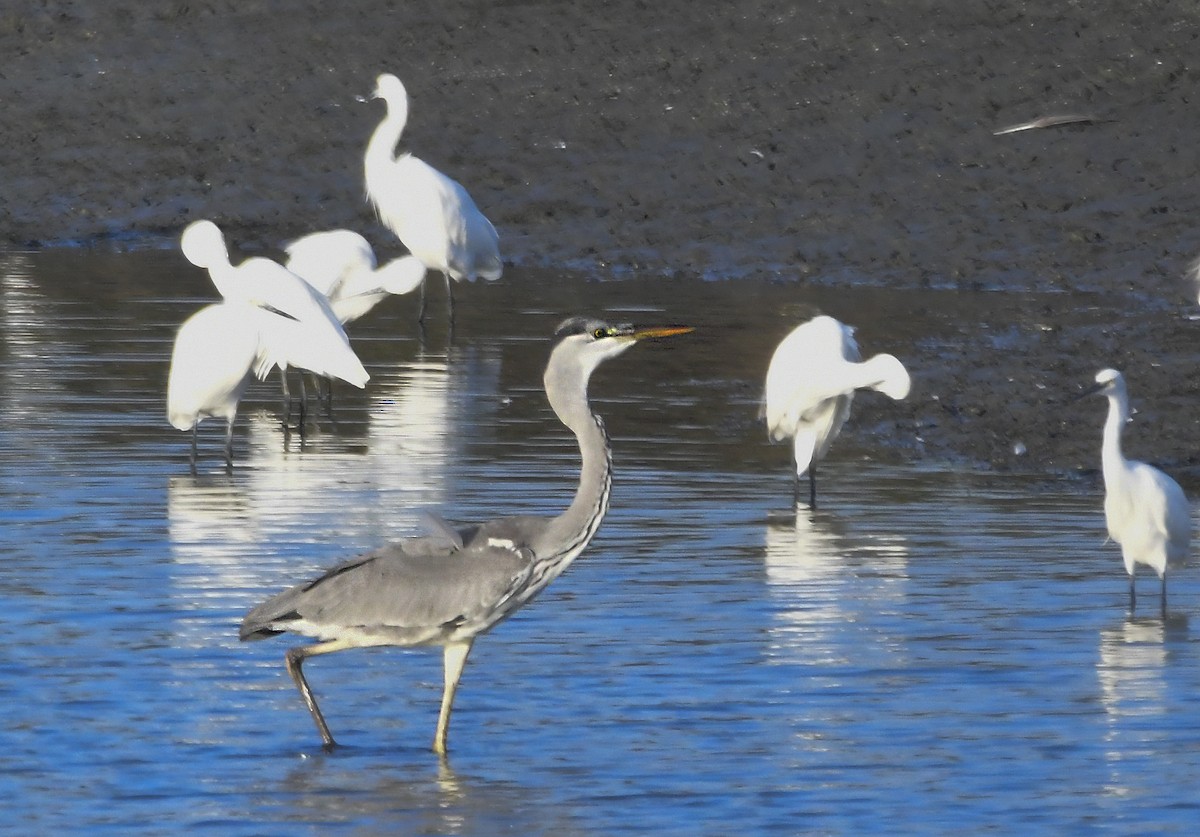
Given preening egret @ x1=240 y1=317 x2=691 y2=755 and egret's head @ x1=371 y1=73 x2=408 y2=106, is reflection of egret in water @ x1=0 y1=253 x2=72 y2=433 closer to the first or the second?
egret's head @ x1=371 y1=73 x2=408 y2=106

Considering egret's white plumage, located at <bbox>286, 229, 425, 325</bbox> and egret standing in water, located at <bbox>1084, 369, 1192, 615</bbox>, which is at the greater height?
egret's white plumage, located at <bbox>286, 229, 425, 325</bbox>

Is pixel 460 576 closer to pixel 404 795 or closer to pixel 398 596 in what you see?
pixel 398 596

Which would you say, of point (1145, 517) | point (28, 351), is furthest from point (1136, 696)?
point (28, 351)

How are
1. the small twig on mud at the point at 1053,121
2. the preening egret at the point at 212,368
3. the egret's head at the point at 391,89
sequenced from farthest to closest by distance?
1. the egret's head at the point at 391,89
2. the small twig on mud at the point at 1053,121
3. the preening egret at the point at 212,368

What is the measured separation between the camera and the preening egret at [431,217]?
1867 centimetres

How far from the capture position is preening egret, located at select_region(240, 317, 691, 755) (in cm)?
709

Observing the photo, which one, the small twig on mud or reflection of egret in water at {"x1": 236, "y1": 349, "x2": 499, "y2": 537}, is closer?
reflection of egret in water at {"x1": 236, "y1": 349, "x2": 499, "y2": 537}

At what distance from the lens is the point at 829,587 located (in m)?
9.84

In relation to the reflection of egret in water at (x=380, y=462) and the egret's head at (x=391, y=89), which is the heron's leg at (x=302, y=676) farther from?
the egret's head at (x=391, y=89)

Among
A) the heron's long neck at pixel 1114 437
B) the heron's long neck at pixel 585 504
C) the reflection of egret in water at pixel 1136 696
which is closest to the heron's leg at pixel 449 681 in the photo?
the heron's long neck at pixel 585 504

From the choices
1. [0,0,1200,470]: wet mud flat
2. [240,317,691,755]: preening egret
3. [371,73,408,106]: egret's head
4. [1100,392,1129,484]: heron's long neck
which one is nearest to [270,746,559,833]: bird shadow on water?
[240,317,691,755]: preening egret

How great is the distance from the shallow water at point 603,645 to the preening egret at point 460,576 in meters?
0.42

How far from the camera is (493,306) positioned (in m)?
19.4

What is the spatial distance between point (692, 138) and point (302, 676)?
1563 cm
